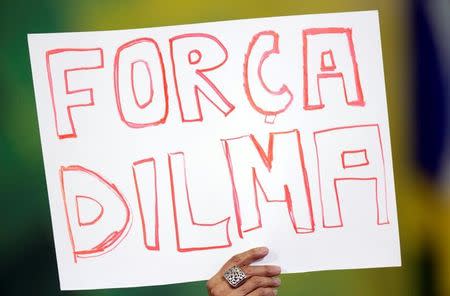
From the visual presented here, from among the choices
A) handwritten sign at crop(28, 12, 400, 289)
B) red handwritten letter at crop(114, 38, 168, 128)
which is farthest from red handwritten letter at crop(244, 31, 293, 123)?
red handwritten letter at crop(114, 38, 168, 128)

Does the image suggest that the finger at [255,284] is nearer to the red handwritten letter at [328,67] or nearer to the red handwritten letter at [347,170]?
the red handwritten letter at [347,170]

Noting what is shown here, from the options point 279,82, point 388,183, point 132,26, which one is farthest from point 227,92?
point 388,183

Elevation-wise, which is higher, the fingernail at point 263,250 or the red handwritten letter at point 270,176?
the red handwritten letter at point 270,176

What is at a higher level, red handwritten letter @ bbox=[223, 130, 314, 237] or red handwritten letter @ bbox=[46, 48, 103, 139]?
red handwritten letter @ bbox=[46, 48, 103, 139]

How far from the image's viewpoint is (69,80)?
1.13 meters

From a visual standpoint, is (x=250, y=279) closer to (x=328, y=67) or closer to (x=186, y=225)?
(x=186, y=225)

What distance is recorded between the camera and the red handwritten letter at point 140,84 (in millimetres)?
Result: 1122

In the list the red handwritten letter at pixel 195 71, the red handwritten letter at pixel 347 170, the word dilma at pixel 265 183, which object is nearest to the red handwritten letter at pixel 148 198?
the word dilma at pixel 265 183

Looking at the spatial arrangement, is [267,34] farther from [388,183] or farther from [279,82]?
[388,183]

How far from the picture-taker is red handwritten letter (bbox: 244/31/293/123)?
1119 mm

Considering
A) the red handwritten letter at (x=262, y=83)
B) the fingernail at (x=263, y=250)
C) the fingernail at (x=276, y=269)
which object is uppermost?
the red handwritten letter at (x=262, y=83)

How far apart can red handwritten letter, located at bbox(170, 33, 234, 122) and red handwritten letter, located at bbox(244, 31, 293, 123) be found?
4 cm

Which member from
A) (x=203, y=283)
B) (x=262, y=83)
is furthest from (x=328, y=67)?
(x=203, y=283)

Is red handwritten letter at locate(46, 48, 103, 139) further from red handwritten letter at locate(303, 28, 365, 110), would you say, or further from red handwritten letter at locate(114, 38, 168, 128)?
red handwritten letter at locate(303, 28, 365, 110)
